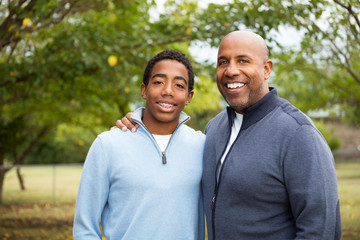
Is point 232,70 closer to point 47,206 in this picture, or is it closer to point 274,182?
point 274,182

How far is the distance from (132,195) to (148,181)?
13 cm

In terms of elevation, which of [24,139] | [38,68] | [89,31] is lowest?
[24,139]

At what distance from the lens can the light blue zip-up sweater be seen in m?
2.42

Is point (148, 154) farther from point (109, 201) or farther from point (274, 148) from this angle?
point (274, 148)

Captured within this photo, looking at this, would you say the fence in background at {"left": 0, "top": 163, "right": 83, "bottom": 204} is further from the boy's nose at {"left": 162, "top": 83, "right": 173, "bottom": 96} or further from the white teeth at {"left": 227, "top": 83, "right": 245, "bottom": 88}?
the white teeth at {"left": 227, "top": 83, "right": 245, "bottom": 88}

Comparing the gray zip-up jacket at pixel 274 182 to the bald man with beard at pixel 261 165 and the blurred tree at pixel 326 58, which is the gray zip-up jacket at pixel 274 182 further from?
the blurred tree at pixel 326 58

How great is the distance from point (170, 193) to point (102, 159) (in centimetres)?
47

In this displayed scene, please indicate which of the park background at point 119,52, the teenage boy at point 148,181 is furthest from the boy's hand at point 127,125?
the park background at point 119,52

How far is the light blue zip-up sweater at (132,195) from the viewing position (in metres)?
2.42

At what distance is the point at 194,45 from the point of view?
20.7 feet

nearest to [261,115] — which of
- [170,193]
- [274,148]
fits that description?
Answer: [274,148]

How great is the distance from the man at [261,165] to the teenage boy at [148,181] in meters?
0.15

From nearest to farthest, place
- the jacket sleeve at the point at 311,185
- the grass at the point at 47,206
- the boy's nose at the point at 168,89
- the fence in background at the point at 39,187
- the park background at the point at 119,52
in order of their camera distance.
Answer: the jacket sleeve at the point at 311,185 → the boy's nose at the point at 168,89 → the park background at the point at 119,52 → the grass at the point at 47,206 → the fence in background at the point at 39,187

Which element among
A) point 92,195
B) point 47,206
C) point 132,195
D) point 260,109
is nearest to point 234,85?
point 260,109
